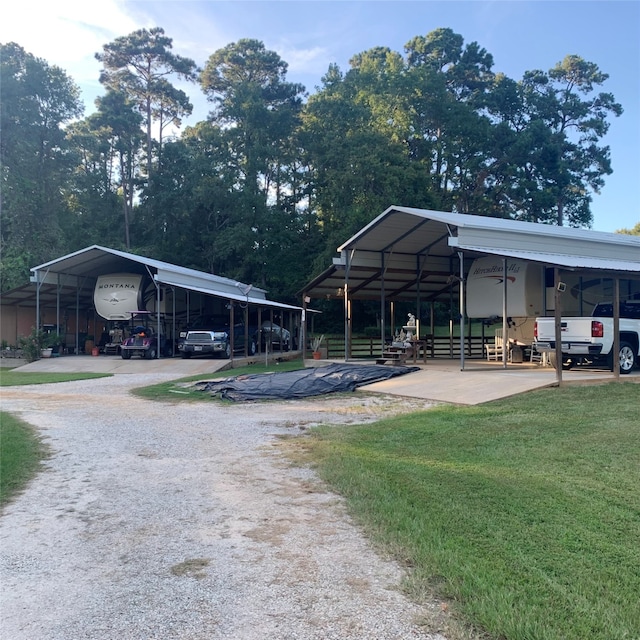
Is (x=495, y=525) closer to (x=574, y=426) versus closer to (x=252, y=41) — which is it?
(x=574, y=426)

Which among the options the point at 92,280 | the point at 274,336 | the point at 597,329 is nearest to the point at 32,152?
the point at 92,280

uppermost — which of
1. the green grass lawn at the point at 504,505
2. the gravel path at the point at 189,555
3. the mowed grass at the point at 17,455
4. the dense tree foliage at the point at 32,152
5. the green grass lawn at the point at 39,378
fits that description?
the dense tree foliage at the point at 32,152

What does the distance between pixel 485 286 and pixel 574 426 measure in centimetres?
977

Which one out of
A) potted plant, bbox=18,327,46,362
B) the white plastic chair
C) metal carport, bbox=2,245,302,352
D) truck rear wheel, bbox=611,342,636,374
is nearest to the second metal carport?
metal carport, bbox=2,245,302,352

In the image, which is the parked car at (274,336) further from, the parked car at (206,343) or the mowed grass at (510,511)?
the mowed grass at (510,511)

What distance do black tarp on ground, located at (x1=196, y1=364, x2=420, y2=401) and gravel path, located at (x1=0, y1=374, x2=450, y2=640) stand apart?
503 cm

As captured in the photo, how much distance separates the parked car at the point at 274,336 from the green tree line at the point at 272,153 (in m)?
5.88

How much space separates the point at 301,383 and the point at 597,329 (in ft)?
22.7

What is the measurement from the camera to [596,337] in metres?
13.3

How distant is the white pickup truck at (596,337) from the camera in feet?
43.7

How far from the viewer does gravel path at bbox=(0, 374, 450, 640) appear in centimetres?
309

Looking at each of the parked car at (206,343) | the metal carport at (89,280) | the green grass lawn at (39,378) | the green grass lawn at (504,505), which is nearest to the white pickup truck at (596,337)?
the green grass lawn at (504,505)

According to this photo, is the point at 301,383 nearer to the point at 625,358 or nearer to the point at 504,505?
the point at 625,358

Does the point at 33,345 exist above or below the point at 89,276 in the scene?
below
